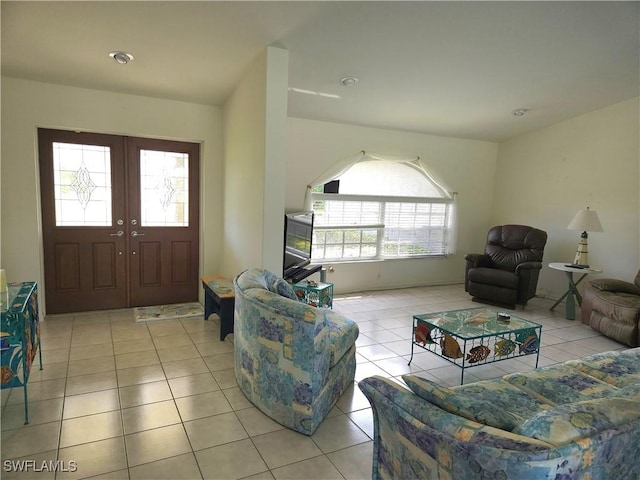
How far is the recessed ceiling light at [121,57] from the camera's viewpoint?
3.21 meters

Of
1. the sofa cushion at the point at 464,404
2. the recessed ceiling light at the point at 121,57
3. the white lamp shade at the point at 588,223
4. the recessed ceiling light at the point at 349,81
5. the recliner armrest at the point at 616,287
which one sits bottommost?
the recliner armrest at the point at 616,287

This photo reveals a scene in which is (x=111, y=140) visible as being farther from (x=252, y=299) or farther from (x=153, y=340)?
(x=252, y=299)

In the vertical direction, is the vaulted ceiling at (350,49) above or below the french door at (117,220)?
above

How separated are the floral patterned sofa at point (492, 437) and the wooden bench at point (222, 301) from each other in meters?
2.22

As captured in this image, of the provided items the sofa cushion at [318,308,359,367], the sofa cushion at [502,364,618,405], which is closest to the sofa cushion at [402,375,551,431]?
the sofa cushion at [502,364,618,405]

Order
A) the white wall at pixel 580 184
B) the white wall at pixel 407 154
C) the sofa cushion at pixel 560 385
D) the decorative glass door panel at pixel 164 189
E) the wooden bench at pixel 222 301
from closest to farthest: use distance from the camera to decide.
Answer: the sofa cushion at pixel 560 385 → the wooden bench at pixel 222 301 → the decorative glass door panel at pixel 164 189 → the white wall at pixel 580 184 → the white wall at pixel 407 154

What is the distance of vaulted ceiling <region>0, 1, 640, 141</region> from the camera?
276 cm

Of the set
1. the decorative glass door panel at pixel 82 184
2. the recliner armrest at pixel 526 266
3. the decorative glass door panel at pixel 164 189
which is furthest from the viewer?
the recliner armrest at pixel 526 266

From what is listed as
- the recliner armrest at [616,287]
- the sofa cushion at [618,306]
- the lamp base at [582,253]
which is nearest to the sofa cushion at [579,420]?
the sofa cushion at [618,306]

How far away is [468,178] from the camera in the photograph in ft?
20.8

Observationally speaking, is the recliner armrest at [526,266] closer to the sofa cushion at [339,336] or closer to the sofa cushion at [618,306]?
the sofa cushion at [618,306]

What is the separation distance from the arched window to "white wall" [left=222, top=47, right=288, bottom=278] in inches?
62.5

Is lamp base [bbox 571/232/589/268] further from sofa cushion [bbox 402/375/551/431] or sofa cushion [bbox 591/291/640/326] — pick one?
sofa cushion [bbox 402/375/551/431]

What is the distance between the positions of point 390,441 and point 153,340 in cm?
281
